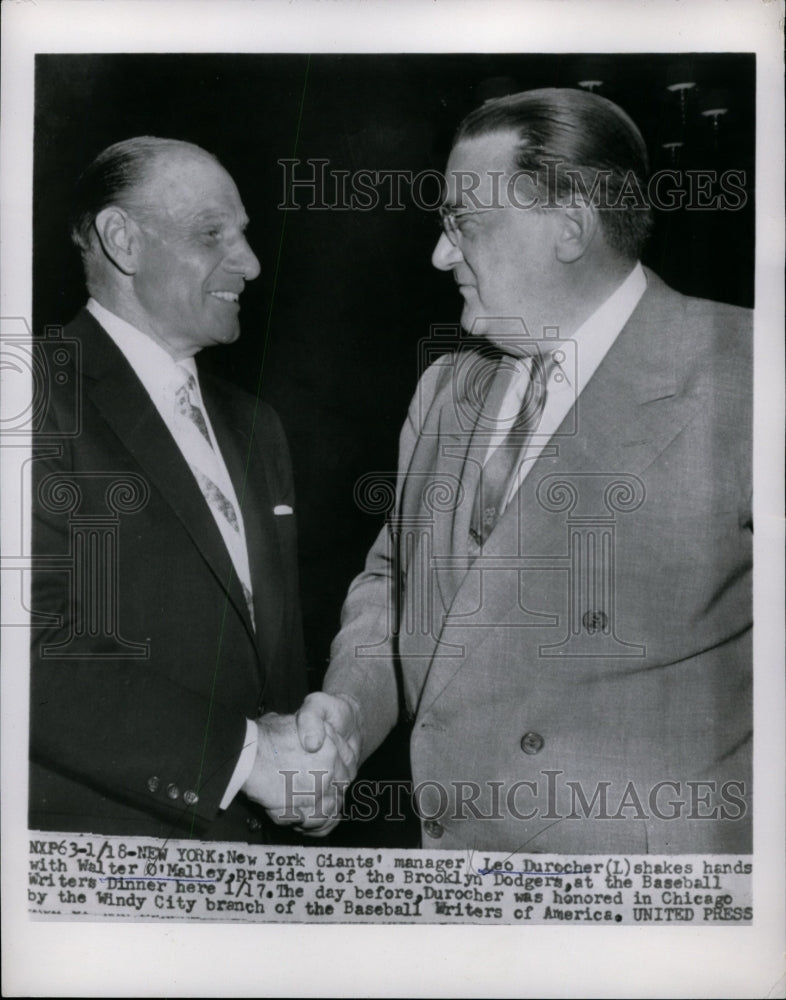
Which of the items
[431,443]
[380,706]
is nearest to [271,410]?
[431,443]

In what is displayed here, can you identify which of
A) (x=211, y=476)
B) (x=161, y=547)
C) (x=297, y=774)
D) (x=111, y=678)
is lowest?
(x=297, y=774)

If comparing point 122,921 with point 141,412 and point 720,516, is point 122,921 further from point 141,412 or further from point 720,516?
point 720,516

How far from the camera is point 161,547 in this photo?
1.92 m

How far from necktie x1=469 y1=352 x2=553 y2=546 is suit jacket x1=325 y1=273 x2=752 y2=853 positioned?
2 cm

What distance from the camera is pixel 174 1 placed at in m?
1.96

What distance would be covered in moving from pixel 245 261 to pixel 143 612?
66 cm

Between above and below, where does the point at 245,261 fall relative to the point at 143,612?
above

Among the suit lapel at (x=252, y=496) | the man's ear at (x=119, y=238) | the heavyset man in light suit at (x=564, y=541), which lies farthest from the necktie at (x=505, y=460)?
the man's ear at (x=119, y=238)

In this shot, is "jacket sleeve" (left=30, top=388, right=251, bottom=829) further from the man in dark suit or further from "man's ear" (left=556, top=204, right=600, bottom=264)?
"man's ear" (left=556, top=204, right=600, bottom=264)

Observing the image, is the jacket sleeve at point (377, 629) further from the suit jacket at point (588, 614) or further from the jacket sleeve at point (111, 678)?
the jacket sleeve at point (111, 678)

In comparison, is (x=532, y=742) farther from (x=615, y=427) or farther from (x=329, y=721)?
(x=615, y=427)

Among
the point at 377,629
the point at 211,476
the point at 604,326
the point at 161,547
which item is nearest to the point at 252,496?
the point at 211,476

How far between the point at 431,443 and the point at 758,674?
72 cm

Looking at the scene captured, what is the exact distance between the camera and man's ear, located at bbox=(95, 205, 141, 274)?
193cm
